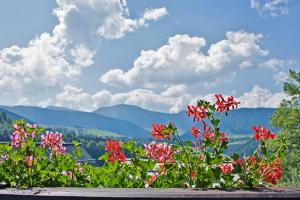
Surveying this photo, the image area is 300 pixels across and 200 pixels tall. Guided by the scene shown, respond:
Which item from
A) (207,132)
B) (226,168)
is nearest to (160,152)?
(207,132)

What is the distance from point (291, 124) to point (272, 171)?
4947 centimetres

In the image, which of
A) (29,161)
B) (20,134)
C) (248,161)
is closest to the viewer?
(248,161)

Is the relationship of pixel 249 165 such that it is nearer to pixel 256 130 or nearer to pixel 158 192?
pixel 256 130

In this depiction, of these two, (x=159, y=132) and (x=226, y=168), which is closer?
(x=226, y=168)

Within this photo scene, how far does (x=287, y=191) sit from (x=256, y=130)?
1261 millimetres

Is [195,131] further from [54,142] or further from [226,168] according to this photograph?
[54,142]

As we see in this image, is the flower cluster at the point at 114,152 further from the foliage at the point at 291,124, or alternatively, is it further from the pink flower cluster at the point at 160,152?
the foliage at the point at 291,124

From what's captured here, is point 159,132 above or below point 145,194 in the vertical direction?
above

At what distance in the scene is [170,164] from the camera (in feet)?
A: 15.8

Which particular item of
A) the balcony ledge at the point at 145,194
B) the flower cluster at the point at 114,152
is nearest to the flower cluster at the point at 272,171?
the balcony ledge at the point at 145,194

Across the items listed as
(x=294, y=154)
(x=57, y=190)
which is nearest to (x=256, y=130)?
(x=57, y=190)

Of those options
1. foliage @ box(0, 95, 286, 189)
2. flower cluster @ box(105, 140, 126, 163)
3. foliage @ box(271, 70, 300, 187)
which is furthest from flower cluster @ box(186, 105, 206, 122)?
foliage @ box(271, 70, 300, 187)

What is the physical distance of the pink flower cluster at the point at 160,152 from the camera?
5.28 meters

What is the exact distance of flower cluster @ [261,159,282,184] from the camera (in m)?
4.70
